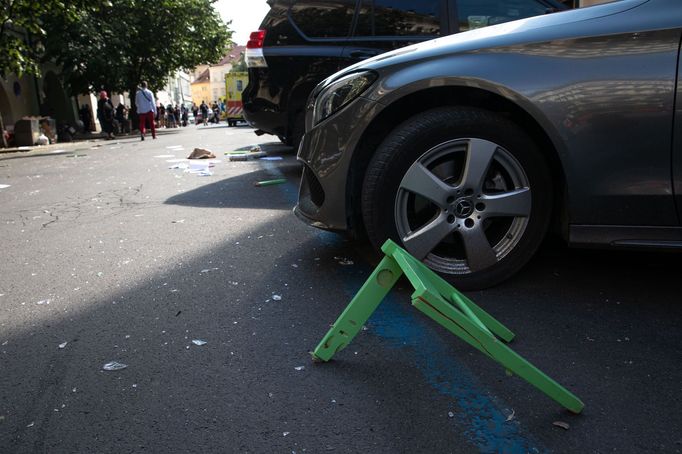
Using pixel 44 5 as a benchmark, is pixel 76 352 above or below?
below

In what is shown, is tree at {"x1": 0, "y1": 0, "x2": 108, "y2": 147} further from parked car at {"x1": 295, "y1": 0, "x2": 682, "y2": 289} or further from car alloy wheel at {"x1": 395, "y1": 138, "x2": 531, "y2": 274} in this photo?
car alloy wheel at {"x1": 395, "y1": 138, "x2": 531, "y2": 274}

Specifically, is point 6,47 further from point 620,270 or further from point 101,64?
point 620,270

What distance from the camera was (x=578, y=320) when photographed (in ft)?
8.15

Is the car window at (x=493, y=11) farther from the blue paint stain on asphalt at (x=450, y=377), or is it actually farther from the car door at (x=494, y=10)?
the blue paint stain on asphalt at (x=450, y=377)

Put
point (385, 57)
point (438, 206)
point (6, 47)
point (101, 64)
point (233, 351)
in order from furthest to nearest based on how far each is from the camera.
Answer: point (101, 64)
point (6, 47)
point (385, 57)
point (438, 206)
point (233, 351)

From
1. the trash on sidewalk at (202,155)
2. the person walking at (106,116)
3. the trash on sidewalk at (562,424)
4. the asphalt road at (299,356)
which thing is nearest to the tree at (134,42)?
the person walking at (106,116)

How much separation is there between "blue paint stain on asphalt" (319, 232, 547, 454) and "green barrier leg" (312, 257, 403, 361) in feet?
0.98

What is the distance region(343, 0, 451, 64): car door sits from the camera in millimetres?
5883

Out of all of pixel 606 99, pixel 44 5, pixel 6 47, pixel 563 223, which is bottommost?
pixel 563 223

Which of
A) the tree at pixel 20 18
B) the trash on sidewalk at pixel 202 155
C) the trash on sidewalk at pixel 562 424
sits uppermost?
the tree at pixel 20 18

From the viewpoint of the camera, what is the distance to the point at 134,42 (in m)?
26.6

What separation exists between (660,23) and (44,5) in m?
15.1

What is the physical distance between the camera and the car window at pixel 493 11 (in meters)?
5.25

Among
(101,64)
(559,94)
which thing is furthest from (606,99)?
(101,64)
